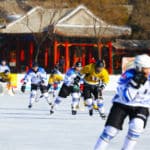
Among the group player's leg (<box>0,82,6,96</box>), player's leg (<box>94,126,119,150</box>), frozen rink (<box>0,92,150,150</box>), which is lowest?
frozen rink (<box>0,92,150,150</box>)

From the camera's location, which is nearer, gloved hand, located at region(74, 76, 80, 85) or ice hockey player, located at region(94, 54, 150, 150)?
ice hockey player, located at region(94, 54, 150, 150)

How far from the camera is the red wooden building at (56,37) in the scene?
39.9 m

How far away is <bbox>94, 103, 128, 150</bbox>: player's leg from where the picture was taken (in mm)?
7410

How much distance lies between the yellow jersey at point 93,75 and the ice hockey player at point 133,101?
20.6 feet

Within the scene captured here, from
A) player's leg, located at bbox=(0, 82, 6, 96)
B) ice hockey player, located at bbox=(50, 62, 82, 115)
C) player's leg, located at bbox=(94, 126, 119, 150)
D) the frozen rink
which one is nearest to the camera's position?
player's leg, located at bbox=(94, 126, 119, 150)

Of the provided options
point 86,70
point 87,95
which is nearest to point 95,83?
point 87,95

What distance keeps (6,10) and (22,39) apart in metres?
8.76

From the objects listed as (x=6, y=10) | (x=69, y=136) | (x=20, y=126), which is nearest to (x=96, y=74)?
(x=20, y=126)

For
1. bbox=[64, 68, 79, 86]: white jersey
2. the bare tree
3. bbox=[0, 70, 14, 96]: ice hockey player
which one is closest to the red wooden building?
the bare tree

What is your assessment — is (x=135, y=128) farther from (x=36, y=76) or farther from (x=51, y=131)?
(x=36, y=76)

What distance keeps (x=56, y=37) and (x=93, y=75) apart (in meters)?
25.1

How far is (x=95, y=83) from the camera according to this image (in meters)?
14.4

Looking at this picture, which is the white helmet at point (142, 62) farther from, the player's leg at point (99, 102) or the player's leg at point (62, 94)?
the player's leg at point (62, 94)

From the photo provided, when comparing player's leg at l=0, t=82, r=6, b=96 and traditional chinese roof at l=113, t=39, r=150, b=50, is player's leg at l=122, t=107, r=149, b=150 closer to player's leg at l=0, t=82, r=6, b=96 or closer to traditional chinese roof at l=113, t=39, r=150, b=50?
player's leg at l=0, t=82, r=6, b=96
